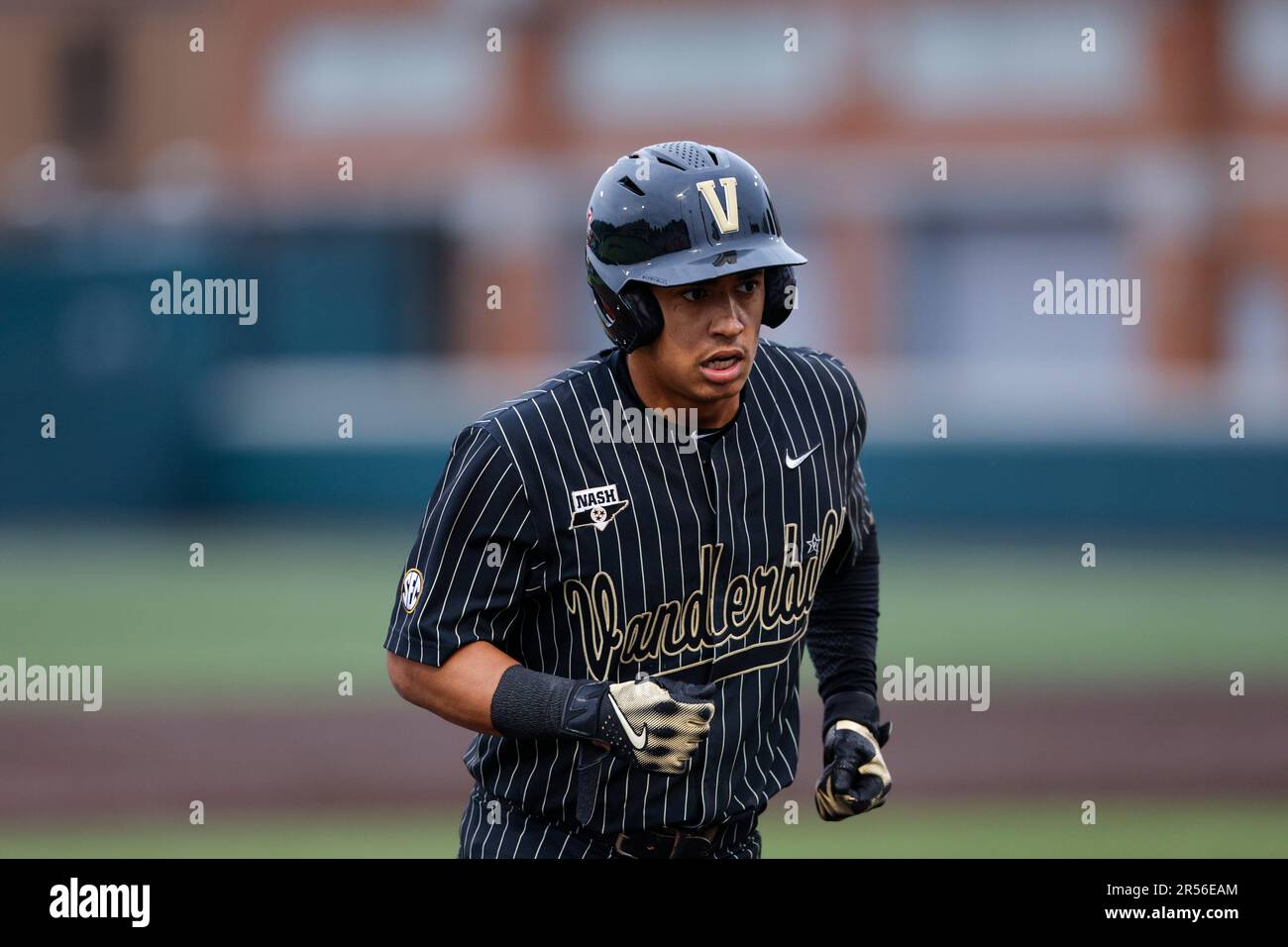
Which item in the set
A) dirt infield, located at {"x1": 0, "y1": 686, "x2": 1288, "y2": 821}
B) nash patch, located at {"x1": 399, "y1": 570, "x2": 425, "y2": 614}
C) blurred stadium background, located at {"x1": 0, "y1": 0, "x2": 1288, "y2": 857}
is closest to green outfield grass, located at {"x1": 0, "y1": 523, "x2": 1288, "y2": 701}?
blurred stadium background, located at {"x1": 0, "y1": 0, "x2": 1288, "y2": 857}

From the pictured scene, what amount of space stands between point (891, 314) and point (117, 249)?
1094 cm

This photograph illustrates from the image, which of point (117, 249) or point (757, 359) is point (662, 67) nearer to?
point (117, 249)

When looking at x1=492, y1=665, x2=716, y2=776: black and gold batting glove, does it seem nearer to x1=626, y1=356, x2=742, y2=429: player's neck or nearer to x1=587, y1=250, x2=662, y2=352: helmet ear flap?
x1=626, y1=356, x2=742, y2=429: player's neck

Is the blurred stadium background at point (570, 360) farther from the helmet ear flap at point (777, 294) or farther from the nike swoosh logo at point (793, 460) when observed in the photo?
the helmet ear flap at point (777, 294)

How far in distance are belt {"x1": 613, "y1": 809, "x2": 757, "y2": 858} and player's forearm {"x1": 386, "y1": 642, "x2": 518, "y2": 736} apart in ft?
1.27

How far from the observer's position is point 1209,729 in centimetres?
1052

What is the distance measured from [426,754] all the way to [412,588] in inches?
271

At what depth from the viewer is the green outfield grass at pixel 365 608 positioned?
12367mm

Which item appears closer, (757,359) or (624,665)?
(624,665)

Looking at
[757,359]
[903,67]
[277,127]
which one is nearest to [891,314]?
[903,67]

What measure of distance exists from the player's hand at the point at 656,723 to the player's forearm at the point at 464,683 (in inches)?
10.1

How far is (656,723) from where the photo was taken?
3287 mm

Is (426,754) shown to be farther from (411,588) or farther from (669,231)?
(669,231)

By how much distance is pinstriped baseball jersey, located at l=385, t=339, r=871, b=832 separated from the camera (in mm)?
3518
